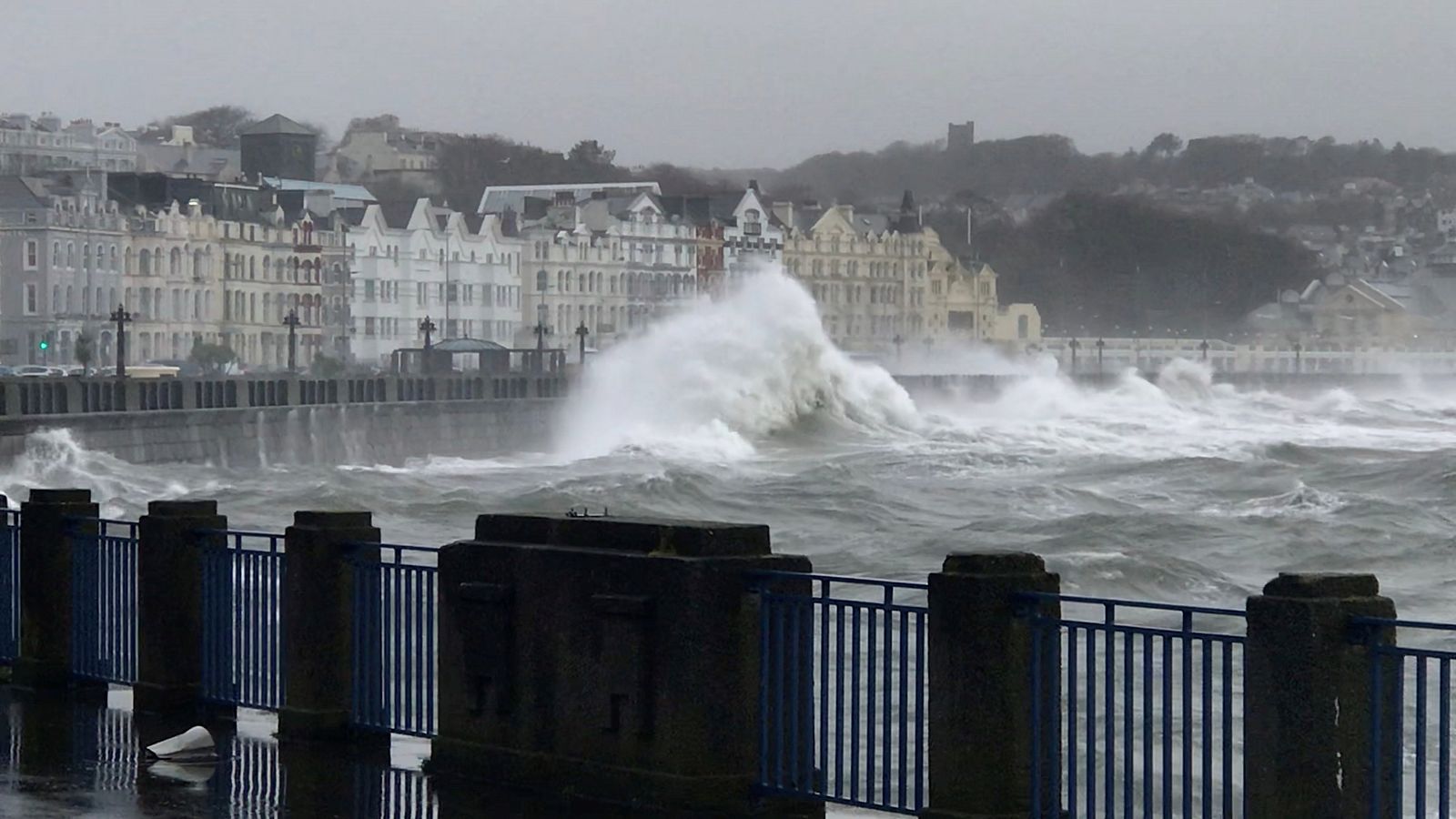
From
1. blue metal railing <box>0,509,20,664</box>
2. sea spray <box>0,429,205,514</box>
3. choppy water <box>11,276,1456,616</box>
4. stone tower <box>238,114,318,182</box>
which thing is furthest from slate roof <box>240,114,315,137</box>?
blue metal railing <box>0,509,20,664</box>

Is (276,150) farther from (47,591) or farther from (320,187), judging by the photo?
(47,591)

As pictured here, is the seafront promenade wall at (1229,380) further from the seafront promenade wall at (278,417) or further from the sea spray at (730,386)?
the seafront promenade wall at (278,417)

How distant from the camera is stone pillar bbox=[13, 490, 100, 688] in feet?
34.9

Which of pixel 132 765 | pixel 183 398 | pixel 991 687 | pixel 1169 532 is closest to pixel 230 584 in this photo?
pixel 132 765

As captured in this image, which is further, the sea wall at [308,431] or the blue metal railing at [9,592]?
the sea wall at [308,431]

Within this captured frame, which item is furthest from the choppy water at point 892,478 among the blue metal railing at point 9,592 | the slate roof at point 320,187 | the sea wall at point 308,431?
the slate roof at point 320,187

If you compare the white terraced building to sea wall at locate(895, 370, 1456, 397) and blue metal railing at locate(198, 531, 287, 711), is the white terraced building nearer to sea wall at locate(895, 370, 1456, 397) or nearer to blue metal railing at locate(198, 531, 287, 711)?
sea wall at locate(895, 370, 1456, 397)

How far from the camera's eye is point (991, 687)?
22.7 feet

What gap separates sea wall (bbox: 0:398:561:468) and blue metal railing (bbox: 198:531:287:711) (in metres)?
31.8

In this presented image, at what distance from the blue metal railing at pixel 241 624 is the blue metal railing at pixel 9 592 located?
4.49 feet

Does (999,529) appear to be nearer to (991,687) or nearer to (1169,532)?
(1169,532)

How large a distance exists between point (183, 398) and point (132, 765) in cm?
4257

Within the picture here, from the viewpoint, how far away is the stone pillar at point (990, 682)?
688 centimetres

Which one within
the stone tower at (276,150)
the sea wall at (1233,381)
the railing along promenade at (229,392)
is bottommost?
the sea wall at (1233,381)
